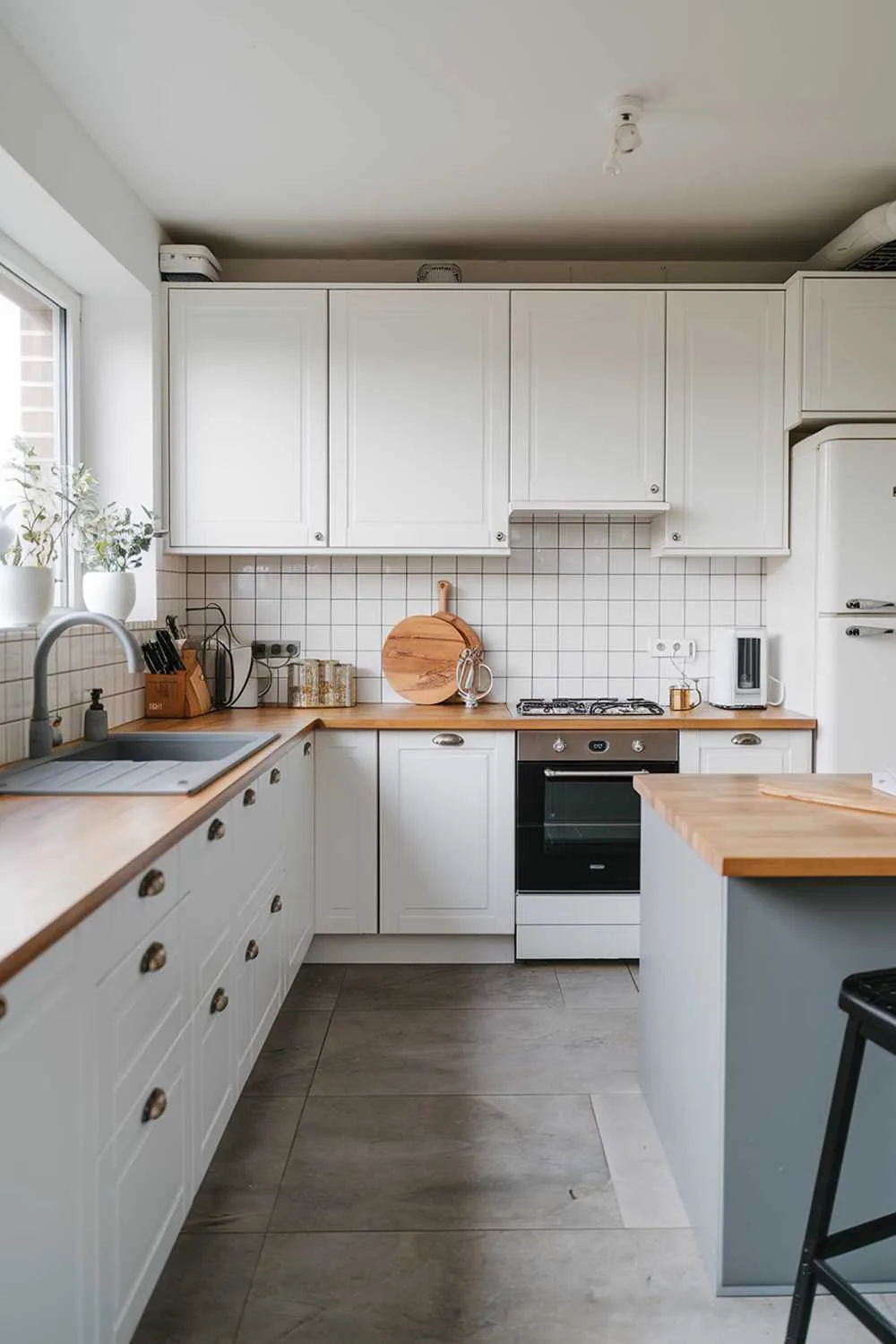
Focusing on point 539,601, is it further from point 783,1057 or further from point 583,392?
point 783,1057

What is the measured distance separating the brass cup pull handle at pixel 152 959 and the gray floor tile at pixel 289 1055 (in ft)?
3.43

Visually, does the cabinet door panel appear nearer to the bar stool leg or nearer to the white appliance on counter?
the white appliance on counter

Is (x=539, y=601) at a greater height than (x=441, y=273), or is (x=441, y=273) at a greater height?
(x=441, y=273)

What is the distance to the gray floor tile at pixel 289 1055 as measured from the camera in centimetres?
239

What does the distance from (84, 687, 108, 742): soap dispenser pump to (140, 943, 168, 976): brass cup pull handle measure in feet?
3.91

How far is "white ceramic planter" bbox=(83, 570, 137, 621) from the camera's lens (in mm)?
2562

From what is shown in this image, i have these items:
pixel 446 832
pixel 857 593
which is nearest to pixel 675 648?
pixel 857 593

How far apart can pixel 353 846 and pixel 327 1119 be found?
1068 mm

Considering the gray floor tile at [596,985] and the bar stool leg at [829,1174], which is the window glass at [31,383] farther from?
the bar stool leg at [829,1174]

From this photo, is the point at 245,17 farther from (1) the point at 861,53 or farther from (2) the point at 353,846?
(2) the point at 353,846

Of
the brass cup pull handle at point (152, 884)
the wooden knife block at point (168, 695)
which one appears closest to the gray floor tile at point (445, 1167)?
the brass cup pull handle at point (152, 884)

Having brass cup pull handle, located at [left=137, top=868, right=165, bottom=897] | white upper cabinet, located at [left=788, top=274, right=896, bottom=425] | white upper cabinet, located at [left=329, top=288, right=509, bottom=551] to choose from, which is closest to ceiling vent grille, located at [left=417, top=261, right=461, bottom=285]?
white upper cabinet, located at [left=329, top=288, right=509, bottom=551]

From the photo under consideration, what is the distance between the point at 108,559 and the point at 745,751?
219 cm

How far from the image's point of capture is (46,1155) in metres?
1.08
